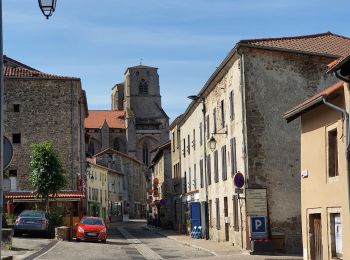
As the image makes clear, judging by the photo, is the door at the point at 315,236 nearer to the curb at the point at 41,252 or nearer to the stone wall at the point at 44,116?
the curb at the point at 41,252

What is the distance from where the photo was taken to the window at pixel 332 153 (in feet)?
57.0

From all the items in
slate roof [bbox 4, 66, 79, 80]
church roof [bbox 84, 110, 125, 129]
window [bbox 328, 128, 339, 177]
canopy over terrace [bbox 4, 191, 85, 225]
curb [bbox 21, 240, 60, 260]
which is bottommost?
curb [bbox 21, 240, 60, 260]

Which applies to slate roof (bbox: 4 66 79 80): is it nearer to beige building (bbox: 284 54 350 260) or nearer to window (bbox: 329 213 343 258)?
beige building (bbox: 284 54 350 260)

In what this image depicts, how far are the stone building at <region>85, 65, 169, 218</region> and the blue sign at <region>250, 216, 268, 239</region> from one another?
8710 cm

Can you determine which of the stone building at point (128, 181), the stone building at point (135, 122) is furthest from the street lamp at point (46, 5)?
the stone building at point (135, 122)

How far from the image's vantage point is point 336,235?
17188 millimetres

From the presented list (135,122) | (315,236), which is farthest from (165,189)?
(135,122)

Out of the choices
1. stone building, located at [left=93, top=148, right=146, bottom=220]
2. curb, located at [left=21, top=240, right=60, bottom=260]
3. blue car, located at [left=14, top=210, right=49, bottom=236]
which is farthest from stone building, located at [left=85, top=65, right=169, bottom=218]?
curb, located at [left=21, top=240, right=60, bottom=260]

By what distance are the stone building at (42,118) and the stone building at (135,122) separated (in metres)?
64.2

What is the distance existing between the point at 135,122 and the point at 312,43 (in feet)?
290

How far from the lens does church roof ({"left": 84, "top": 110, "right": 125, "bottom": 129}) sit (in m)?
117

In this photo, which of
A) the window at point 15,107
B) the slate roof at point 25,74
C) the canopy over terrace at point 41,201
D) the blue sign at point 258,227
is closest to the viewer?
the blue sign at point 258,227


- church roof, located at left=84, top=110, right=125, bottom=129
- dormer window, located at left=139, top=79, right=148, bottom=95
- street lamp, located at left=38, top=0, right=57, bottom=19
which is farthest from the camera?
dormer window, located at left=139, top=79, right=148, bottom=95

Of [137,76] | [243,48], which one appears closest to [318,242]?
[243,48]
